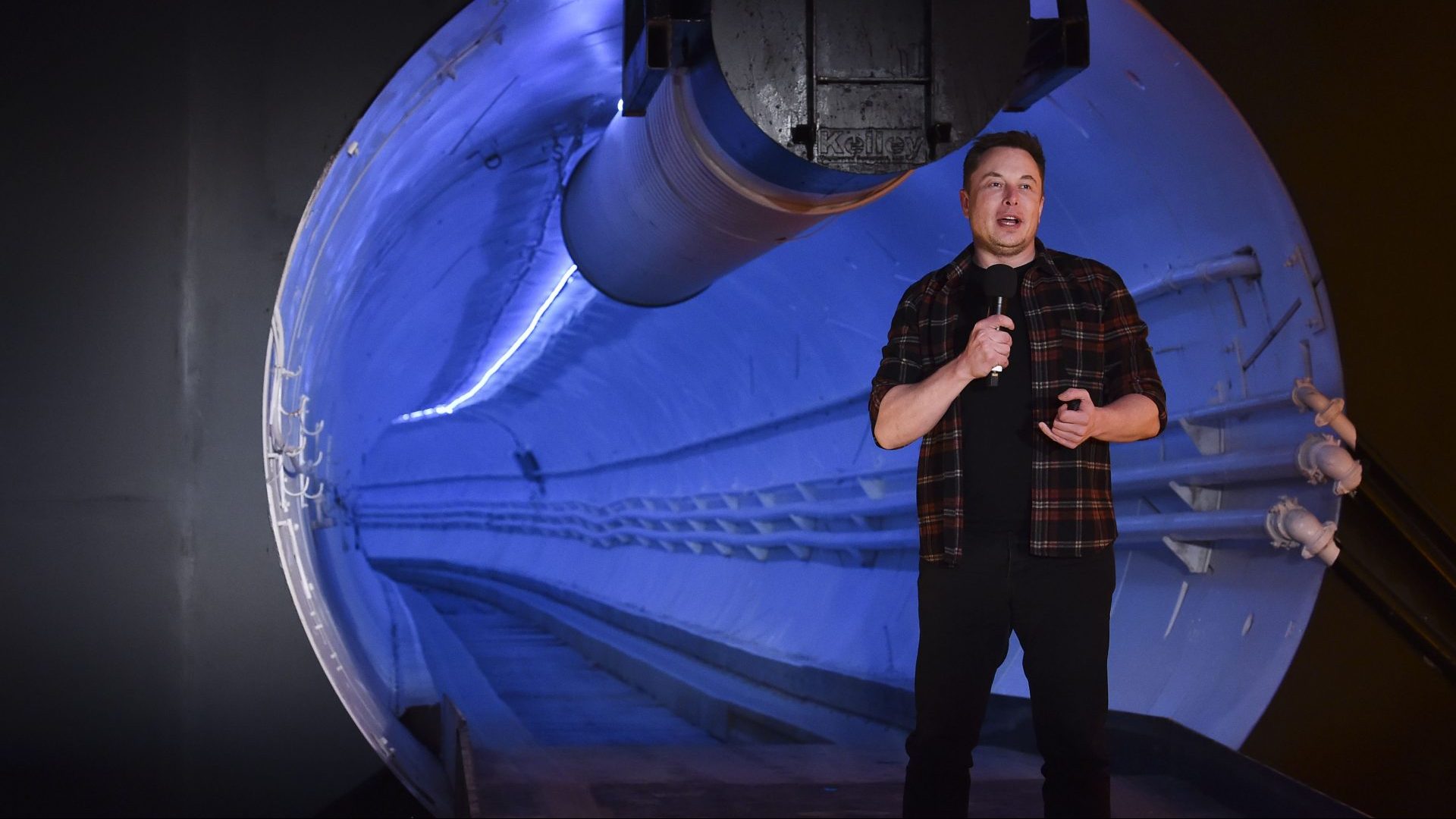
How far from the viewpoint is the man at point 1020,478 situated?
8.60 ft

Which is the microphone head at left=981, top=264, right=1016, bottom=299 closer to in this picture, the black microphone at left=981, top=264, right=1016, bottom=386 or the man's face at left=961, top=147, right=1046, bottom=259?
the black microphone at left=981, top=264, right=1016, bottom=386

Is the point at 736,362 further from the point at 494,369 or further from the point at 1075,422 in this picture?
the point at 1075,422

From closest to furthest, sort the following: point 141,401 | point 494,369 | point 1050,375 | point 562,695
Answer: point 1050,375
point 141,401
point 562,695
point 494,369

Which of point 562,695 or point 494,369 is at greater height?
point 494,369

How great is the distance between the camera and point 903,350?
2.90 m

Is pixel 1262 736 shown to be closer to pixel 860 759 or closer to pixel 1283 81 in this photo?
pixel 860 759

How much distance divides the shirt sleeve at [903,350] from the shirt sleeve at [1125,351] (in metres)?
0.39

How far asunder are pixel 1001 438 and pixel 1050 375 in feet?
0.54

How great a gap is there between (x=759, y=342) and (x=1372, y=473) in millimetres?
4181

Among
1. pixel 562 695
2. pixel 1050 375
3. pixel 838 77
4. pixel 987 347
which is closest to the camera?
pixel 987 347

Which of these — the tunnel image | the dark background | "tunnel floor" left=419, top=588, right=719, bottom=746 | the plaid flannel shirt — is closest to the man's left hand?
the plaid flannel shirt

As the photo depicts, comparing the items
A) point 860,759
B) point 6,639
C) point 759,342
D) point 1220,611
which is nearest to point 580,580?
point 759,342

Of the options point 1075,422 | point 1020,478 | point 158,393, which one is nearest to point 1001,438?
point 1020,478

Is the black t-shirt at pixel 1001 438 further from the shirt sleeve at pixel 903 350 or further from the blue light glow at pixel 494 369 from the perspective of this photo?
the blue light glow at pixel 494 369
